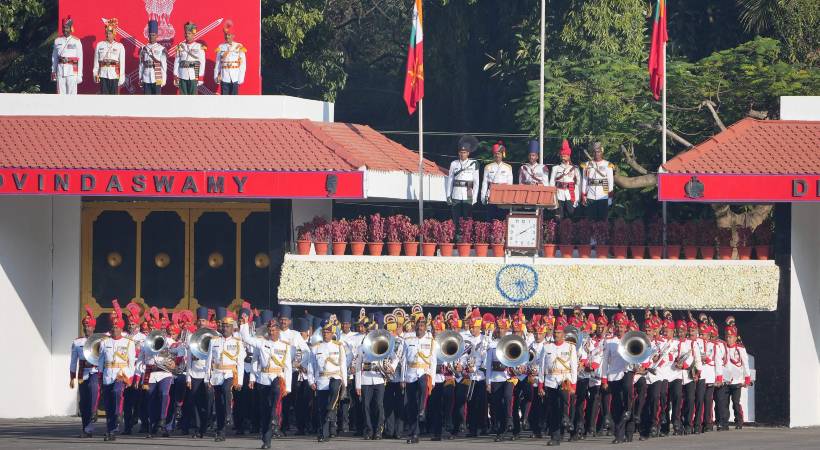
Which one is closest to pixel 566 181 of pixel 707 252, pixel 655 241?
pixel 655 241

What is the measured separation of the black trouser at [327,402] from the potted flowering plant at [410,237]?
4207mm

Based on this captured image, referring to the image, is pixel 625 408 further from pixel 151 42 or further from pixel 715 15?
pixel 715 15

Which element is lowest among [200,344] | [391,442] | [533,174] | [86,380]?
[391,442]

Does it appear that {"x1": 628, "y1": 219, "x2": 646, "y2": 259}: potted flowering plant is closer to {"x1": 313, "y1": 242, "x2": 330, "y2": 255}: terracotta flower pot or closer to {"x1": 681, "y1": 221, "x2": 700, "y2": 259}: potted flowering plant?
{"x1": 681, "y1": 221, "x2": 700, "y2": 259}: potted flowering plant

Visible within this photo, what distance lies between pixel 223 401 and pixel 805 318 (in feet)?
29.8

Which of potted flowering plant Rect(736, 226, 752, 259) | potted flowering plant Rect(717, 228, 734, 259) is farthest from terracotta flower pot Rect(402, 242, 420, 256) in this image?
potted flowering plant Rect(736, 226, 752, 259)

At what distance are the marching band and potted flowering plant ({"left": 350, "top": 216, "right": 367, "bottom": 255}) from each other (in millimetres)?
2185

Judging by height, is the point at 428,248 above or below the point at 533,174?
below

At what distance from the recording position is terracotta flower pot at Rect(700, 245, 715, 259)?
Answer: 2872cm

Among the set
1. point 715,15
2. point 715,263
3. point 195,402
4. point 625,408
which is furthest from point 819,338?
point 715,15

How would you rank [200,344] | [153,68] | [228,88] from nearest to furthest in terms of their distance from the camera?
[200,344]
[153,68]
[228,88]

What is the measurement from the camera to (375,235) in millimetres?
29375

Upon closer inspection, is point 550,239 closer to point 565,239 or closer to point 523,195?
point 565,239

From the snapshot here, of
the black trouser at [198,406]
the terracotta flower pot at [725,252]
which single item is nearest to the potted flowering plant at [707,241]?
the terracotta flower pot at [725,252]
